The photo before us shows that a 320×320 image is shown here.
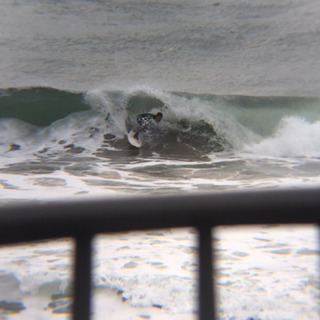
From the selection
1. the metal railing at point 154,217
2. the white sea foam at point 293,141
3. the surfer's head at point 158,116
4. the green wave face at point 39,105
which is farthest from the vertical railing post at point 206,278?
the green wave face at point 39,105

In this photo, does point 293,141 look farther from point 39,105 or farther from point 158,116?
point 39,105

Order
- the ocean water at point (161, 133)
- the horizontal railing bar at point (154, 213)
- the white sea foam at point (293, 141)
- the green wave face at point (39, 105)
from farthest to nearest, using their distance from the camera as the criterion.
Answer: the green wave face at point (39, 105) < the white sea foam at point (293, 141) < the ocean water at point (161, 133) < the horizontal railing bar at point (154, 213)

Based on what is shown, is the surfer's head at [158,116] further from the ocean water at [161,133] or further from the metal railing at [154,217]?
the metal railing at [154,217]

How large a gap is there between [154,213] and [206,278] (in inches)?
4.4

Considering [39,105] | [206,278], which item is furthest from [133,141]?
[206,278]

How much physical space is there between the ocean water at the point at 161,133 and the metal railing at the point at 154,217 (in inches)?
0.9

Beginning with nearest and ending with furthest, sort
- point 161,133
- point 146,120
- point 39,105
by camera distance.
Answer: point 161,133, point 146,120, point 39,105

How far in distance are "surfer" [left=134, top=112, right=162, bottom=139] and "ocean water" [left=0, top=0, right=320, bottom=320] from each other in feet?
0.84

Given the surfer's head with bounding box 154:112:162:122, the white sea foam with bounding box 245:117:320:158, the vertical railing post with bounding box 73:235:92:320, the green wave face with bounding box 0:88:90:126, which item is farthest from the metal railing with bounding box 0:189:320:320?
the green wave face with bounding box 0:88:90:126

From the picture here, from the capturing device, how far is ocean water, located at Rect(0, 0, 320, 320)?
2164 mm

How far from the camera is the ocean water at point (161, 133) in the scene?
2164 millimetres

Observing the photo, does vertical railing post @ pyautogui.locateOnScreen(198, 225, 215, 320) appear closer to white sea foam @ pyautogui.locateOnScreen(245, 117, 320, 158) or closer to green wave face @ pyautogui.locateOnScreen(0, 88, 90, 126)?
white sea foam @ pyautogui.locateOnScreen(245, 117, 320, 158)

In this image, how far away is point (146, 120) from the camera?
38.1ft

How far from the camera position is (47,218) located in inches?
14.5
